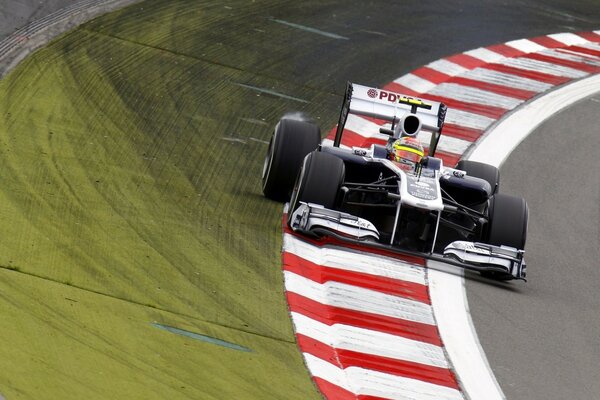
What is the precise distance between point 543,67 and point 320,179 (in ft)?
27.1

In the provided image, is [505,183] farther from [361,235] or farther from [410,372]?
[410,372]

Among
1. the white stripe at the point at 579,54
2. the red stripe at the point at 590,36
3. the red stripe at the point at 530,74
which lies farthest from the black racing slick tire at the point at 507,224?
the red stripe at the point at 590,36

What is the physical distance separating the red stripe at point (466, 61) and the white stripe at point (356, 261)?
728 cm

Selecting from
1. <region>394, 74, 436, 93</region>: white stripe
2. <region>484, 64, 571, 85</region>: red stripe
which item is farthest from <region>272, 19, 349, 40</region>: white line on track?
<region>484, 64, 571, 85</region>: red stripe

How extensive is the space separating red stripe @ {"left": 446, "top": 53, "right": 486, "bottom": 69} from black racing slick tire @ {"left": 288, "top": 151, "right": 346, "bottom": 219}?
722 centimetres

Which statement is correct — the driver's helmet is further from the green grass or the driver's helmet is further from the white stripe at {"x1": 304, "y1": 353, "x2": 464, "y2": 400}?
the white stripe at {"x1": 304, "y1": 353, "x2": 464, "y2": 400}

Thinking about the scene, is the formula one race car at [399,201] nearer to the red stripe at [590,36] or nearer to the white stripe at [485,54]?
the white stripe at [485,54]

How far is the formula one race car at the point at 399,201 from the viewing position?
11836 mm

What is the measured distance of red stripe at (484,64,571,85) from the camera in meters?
18.9

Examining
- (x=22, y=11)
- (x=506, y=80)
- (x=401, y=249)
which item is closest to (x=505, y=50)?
(x=506, y=80)

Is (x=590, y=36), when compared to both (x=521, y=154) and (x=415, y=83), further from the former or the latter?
(x=521, y=154)

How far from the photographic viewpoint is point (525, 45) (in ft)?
65.9

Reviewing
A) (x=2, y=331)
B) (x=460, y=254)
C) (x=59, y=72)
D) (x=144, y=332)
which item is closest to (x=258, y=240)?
(x=460, y=254)

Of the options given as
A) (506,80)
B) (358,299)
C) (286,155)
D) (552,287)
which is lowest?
(552,287)
